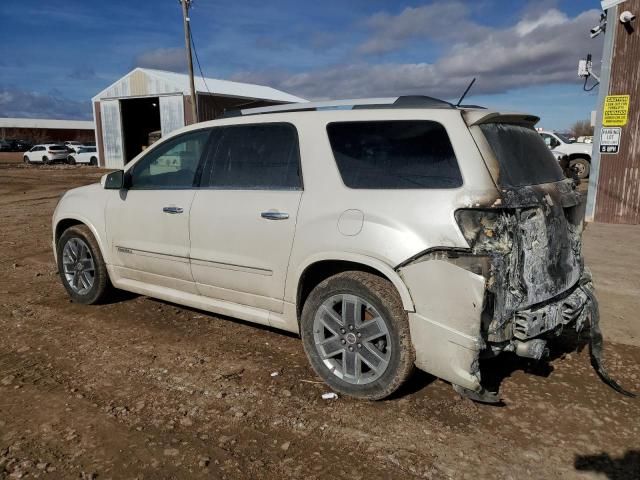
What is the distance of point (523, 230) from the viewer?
3.06 meters

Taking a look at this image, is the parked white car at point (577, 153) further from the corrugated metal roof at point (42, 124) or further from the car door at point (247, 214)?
the corrugated metal roof at point (42, 124)

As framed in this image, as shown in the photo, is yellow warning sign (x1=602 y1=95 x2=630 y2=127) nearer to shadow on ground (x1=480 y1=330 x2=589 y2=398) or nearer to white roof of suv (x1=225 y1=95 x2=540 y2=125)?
shadow on ground (x1=480 y1=330 x2=589 y2=398)

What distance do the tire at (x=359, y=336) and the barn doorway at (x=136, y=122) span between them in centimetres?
2938

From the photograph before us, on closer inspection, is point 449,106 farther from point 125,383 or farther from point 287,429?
point 125,383

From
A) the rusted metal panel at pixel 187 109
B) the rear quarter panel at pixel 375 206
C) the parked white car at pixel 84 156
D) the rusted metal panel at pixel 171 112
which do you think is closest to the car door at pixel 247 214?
the rear quarter panel at pixel 375 206

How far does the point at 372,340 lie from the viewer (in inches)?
132

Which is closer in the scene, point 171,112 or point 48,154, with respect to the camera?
point 171,112

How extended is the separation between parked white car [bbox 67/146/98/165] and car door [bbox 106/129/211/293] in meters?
34.4

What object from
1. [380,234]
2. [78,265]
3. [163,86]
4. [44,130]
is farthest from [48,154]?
[44,130]

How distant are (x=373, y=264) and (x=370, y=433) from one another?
0.98m

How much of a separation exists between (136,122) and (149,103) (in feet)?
5.12

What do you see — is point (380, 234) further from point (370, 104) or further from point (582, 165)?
point (582, 165)

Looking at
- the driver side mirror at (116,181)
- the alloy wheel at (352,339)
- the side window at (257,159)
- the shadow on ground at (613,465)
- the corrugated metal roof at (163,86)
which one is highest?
the corrugated metal roof at (163,86)

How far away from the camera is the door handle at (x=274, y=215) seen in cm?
364
